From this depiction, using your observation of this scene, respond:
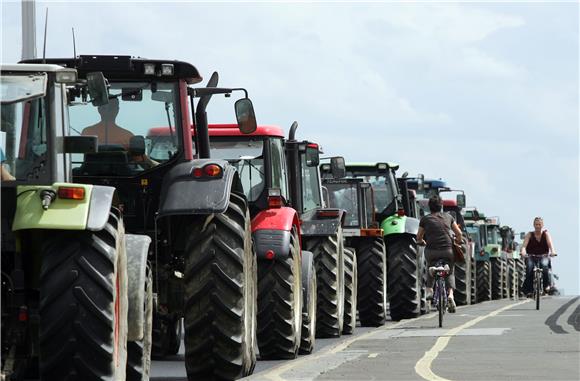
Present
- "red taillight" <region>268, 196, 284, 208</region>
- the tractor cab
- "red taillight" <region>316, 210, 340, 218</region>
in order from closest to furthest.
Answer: "red taillight" <region>268, 196, 284, 208</region> < the tractor cab < "red taillight" <region>316, 210, 340, 218</region>

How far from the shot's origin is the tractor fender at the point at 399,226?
2639cm

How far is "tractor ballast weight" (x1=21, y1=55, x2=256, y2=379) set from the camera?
13391 millimetres

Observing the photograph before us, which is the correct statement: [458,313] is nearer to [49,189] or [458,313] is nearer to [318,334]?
[318,334]

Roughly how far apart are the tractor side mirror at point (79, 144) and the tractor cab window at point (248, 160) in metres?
7.11

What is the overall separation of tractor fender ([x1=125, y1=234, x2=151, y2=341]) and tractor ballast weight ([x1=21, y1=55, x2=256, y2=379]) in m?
1.66

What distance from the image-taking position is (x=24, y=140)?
36.7 feet

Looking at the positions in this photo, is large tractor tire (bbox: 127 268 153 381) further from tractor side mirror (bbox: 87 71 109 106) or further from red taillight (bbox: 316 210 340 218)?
red taillight (bbox: 316 210 340 218)

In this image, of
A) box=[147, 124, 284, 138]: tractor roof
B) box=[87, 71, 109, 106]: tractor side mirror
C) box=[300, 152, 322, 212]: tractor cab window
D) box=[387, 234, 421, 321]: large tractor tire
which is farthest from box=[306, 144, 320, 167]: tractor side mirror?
box=[87, 71, 109, 106]: tractor side mirror

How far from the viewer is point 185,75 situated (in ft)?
47.0

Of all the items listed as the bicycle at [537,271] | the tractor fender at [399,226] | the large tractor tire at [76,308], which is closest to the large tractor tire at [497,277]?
the bicycle at [537,271]

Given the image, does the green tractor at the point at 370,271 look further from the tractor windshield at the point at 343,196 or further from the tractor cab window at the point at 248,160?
the tractor cab window at the point at 248,160

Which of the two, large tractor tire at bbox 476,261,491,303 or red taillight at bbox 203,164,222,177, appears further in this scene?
large tractor tire at bbox 476,261,491,303

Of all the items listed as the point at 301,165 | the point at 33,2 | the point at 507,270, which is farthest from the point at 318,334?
the point at 507,270

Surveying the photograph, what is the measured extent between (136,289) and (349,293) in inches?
440
